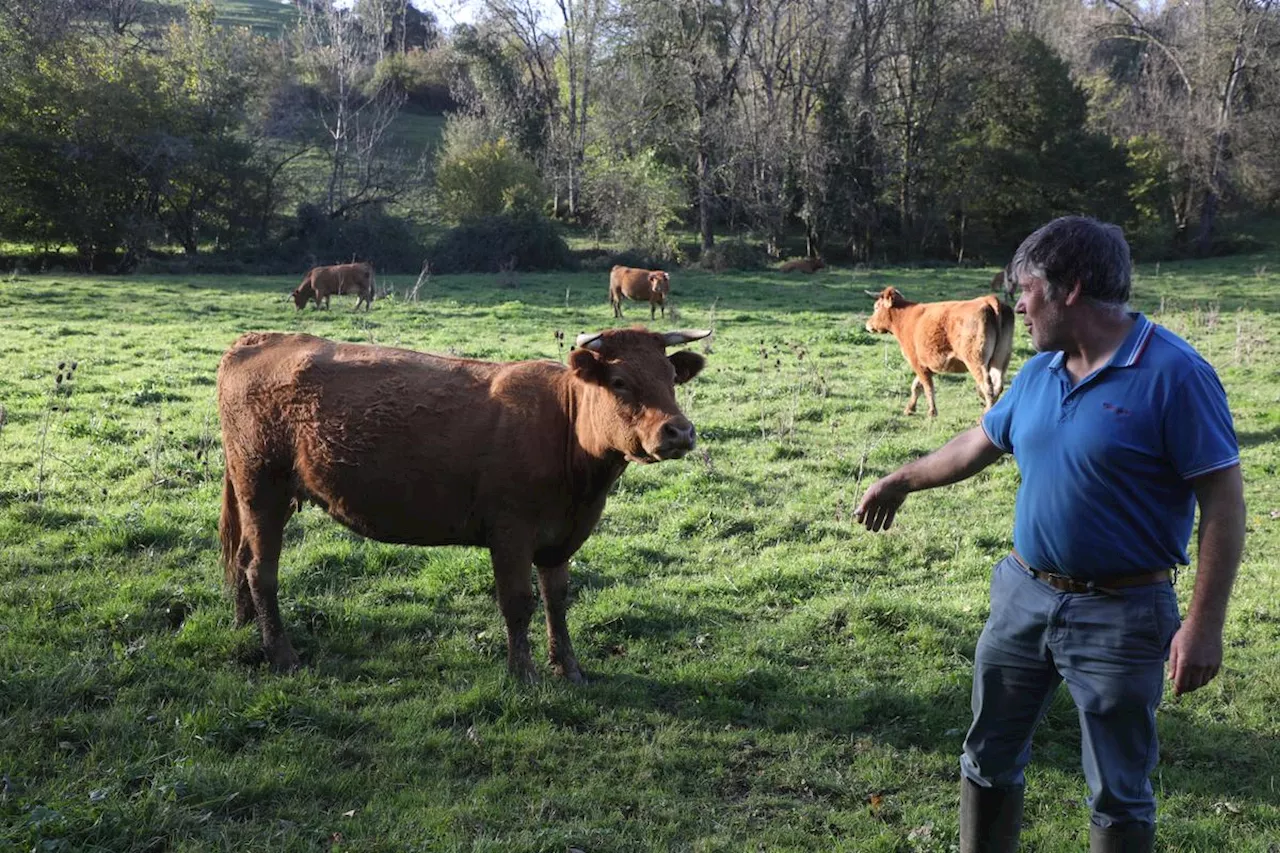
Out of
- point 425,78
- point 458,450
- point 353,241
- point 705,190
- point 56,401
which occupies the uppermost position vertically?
point 425,78

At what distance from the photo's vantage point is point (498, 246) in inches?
1373

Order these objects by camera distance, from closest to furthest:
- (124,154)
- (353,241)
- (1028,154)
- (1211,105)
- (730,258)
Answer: (124,154), (353,241), (730,258), (1028,154), (1211,105)

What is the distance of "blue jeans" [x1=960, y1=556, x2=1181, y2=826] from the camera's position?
297cm

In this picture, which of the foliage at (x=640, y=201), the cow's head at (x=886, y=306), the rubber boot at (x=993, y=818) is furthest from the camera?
the foliage at (x=640, y=201)

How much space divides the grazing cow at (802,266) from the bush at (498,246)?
851cm

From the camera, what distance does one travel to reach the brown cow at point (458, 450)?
515 cm

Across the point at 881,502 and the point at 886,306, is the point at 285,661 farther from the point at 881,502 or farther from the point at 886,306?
the point at 886,306

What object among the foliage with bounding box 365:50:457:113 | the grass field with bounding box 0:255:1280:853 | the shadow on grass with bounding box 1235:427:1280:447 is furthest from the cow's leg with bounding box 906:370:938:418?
the foliage with bounding box 365:50:457:113

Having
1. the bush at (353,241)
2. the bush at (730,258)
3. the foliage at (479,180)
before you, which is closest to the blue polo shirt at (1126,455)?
the bush at (730,258)

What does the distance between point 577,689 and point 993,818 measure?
246cm

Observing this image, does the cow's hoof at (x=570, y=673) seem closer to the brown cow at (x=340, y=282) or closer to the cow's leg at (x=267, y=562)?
the cow's leg at (x=267, y=562)

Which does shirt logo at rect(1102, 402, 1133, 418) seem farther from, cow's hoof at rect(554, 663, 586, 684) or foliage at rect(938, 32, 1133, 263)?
foliage at rect(938, 32, 1133, 263)

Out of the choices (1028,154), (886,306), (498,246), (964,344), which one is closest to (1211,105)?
(1028,154)

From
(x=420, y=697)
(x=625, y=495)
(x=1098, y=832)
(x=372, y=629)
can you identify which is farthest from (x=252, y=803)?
(x=625, y=495)
